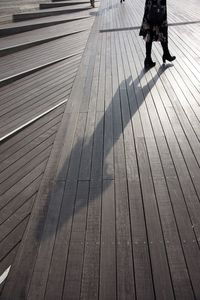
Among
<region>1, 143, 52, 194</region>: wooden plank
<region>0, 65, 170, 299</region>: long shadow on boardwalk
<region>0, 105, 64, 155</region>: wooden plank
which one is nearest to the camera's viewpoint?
<region>0, 65, 170, 299</region>: long shadow on boardwalk

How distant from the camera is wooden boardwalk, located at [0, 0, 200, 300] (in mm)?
2158

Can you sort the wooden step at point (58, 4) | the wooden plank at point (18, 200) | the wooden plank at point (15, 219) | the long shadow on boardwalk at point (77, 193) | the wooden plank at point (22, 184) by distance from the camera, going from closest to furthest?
the long shadow on boardwalk at point (77, 193) → the wooden plank at point (15, 219) → the wooden plank at point (18, 200) → the wooden plank at point (22, 184) → the wooden step at point (58, 4)

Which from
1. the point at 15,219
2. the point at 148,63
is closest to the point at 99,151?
the point at 15,219

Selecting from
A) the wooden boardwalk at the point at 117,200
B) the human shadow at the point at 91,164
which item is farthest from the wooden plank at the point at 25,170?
the human shadow at the point at 91,164

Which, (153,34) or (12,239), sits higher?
(153,34)

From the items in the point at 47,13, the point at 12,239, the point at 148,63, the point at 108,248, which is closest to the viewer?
the point at 108,248

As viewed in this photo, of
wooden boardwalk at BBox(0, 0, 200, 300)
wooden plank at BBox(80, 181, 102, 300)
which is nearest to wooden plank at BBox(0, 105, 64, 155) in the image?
wooden boardwalk at BBox(0, 0, 200, 300)

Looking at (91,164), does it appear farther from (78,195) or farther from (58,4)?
(58,4)

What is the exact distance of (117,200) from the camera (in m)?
2.86

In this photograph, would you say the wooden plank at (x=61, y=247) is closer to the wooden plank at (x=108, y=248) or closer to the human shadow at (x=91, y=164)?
the human shadow at (x=91, y=164)

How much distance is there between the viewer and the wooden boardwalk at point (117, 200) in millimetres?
2158

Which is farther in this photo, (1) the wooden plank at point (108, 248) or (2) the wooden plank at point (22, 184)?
(2) the wooden plank at point (22, 184)

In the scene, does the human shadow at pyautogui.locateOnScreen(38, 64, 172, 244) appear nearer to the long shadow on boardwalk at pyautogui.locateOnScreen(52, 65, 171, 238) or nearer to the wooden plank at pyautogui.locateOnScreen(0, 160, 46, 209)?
the long shadow on boardwalk at pyautogui.locateOnScreen(52, 65, 171, 238)

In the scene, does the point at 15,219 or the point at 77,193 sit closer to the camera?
the point at 15,219
